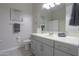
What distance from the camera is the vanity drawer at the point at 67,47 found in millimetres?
1321

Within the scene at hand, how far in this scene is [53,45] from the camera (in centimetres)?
156

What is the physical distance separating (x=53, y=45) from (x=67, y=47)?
241mm

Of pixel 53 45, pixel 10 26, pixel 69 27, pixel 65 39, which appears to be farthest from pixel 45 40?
pixel 10 26

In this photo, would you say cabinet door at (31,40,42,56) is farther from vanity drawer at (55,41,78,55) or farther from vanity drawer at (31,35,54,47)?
vanity drawer at (55,41,78,55)

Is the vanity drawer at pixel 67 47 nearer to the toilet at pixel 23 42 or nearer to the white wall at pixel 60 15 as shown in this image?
the white wall at pixel 60 15

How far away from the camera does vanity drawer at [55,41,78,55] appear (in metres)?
1.32

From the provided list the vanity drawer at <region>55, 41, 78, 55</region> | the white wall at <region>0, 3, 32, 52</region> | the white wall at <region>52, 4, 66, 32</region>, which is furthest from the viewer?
the white wall at <region>52, 4, 66, 32</region>

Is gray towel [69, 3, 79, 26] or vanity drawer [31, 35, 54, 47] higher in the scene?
gray towel [69, 3, 79, 26]

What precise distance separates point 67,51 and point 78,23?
1.74 feet

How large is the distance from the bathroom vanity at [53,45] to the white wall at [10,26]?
18cm

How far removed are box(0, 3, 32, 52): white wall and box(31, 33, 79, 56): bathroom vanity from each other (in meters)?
0.18

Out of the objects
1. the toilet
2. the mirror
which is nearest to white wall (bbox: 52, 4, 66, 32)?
the mirror

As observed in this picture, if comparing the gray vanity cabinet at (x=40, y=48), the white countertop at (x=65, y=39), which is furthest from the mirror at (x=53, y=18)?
the gray vanity cabinet at (x=40, y=48)

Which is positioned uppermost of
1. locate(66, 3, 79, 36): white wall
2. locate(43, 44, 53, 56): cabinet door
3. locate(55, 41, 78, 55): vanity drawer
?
locate(66, 3, 79, 36): white wall
